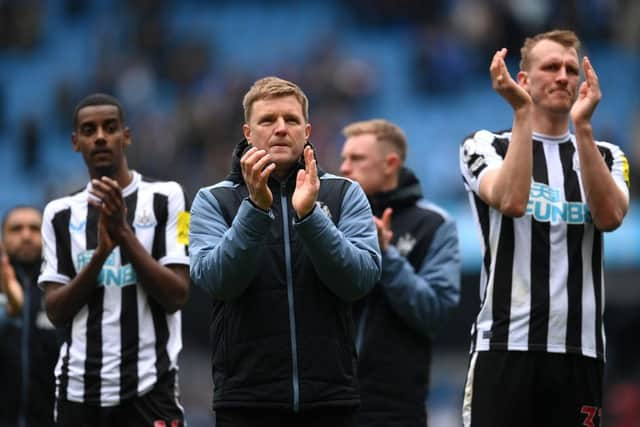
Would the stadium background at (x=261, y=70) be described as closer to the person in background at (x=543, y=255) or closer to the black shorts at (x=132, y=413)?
the black shorts at (x=132, y=413)

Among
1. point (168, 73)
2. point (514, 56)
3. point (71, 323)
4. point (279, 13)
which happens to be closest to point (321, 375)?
point (71, 323)

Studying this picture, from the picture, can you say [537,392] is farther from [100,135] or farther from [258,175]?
[100,135]

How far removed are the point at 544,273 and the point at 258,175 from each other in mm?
1536

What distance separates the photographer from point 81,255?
21.8 ft

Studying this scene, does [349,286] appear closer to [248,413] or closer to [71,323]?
[248,413]

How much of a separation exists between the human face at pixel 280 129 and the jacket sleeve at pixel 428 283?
5.97ft

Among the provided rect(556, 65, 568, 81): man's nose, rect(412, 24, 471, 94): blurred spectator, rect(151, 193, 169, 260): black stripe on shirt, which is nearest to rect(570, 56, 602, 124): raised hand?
rect(556, 65, 568, 81): man's nose

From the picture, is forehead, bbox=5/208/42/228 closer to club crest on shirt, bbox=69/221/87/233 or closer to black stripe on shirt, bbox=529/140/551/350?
club crest on shirt, bbox=69/221/87/233

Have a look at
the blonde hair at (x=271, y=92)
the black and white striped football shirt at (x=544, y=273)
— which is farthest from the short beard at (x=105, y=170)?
the black and white striped football shirt at (x=544, y=273)

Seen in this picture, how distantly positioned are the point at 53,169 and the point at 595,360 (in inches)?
671

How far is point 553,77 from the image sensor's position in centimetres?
608

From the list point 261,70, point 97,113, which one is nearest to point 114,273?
point 97,113

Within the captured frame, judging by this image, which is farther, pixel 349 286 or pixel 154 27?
pixel 154 27

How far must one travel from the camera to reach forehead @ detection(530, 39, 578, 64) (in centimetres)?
609
